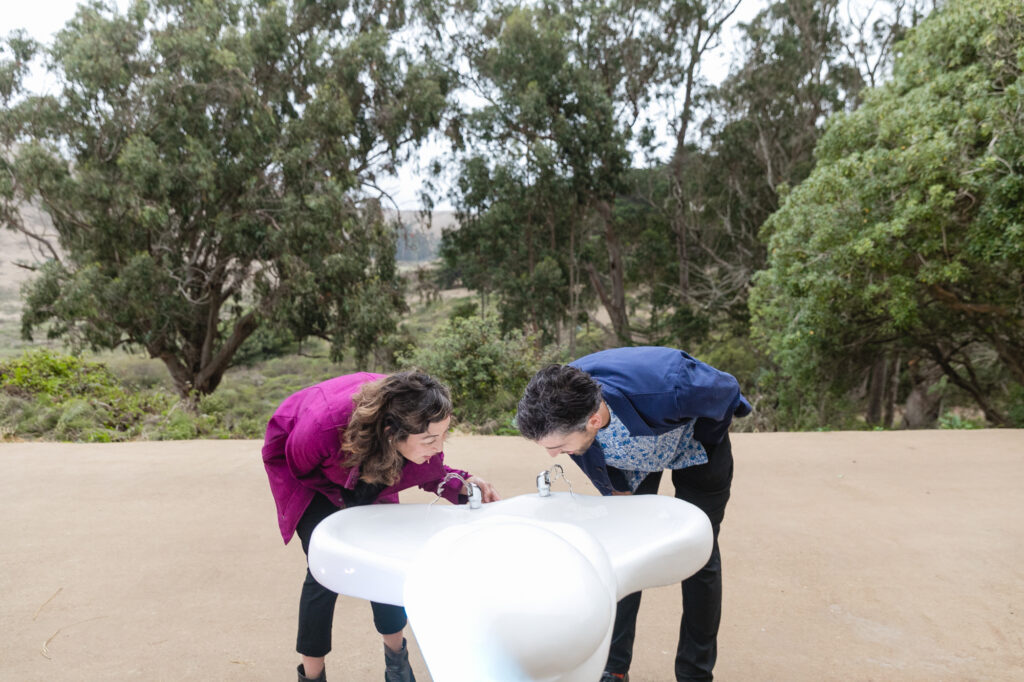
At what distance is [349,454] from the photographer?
166 centimetres

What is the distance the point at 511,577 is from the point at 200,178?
36.4ft

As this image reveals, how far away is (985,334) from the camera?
9.48 m

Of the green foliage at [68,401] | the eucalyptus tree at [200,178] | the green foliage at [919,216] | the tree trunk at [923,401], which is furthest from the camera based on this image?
the tree trunk at [923,401]

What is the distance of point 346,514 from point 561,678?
64 cm

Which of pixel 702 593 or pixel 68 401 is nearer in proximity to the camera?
pixel 702 593

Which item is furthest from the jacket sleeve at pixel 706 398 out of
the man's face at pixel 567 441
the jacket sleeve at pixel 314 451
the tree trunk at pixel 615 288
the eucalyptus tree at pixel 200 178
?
the tree trunk at pixel 615 288

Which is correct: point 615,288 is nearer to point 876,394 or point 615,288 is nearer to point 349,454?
point 876,394

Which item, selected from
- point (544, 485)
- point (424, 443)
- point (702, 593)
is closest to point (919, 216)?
point (702, 593)

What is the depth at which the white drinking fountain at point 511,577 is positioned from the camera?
34.2 inches

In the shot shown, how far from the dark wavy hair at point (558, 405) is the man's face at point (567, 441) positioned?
0.4 inches

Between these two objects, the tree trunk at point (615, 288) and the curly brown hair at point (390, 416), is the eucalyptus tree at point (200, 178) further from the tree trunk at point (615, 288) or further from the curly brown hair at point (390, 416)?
the curly brown hair at point (390, 416)

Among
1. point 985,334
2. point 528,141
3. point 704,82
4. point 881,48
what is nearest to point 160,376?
point 528,141

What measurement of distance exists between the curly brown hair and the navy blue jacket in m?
0.39

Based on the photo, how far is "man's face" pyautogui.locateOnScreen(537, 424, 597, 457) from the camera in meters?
1.46
